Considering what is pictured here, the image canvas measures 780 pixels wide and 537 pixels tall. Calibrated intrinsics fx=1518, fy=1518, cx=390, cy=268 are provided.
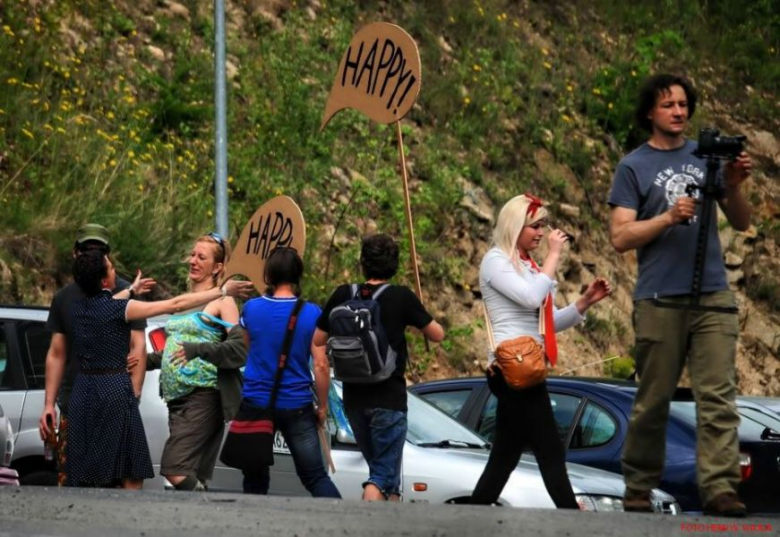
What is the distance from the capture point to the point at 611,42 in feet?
88.1

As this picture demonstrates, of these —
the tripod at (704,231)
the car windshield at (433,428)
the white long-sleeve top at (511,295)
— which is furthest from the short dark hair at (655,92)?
the car windshield at (433,428)

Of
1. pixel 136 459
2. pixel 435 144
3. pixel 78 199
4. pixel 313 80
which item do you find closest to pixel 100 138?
pixel 78 199

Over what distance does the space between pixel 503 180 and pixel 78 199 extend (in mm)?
7880

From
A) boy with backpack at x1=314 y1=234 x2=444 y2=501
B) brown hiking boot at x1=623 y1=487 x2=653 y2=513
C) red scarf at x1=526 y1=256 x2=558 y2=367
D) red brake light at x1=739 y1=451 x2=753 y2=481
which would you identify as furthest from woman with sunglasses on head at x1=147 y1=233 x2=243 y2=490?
red brake light at x1=739 y1=451 x2=753 y2=481

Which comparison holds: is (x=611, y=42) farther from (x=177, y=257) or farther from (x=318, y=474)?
(x=318, y=474)

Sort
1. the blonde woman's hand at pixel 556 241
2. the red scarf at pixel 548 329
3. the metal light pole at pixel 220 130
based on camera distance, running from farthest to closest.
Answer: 1. the metal light pole at pixel 220 130
2. the red scarf at pixel 548 329
3. the blonde woman's hand at pixel 556 241

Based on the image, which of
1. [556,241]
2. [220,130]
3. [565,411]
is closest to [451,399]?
[565,411]

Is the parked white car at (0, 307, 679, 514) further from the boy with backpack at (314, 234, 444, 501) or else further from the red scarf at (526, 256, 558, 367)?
the red scarf at (526, 256, 558, 367)

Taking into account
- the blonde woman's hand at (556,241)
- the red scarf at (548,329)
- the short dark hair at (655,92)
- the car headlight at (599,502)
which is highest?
the short dark hair at (655,92)

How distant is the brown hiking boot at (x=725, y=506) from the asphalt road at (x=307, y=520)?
36 cm

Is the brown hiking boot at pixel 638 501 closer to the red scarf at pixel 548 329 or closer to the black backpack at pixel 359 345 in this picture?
the red scarf at pixel 548 329

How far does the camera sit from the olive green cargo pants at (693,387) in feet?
20.7

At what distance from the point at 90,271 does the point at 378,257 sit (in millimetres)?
1521

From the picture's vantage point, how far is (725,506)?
620 centimetres
